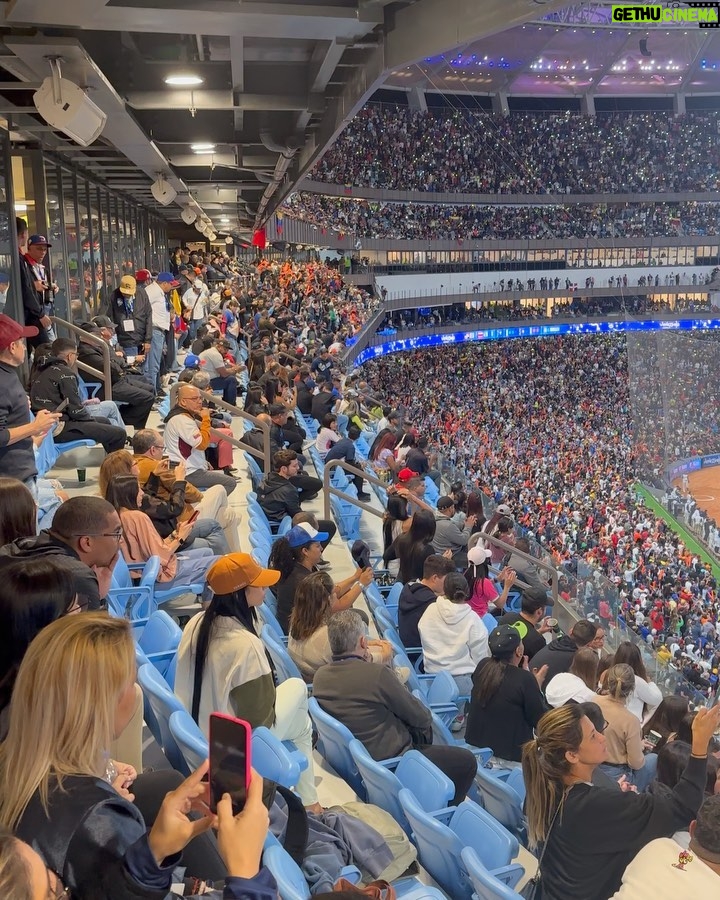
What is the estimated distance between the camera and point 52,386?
21.9 ft

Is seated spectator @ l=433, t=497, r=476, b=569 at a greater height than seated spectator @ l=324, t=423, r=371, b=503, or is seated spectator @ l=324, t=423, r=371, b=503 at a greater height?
seated spectator @ l=324, t=423, r=371, b=503

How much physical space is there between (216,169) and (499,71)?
3925 cm

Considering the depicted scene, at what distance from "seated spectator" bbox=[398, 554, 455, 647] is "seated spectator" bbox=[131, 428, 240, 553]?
1.06 m

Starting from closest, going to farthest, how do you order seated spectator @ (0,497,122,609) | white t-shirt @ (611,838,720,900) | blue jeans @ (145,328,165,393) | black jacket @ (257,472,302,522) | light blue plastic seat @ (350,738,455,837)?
1. white t-shirt @ (611,838,720,900)
2. seated spectator @ (0,497,122,609)
3. light blue plastic seat @ (350,738,455,837)
4. black jacket @ (257,472,302,522)
5. blue jeans @ (145,328,165,393)

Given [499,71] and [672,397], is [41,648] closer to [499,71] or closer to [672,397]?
[672,397]

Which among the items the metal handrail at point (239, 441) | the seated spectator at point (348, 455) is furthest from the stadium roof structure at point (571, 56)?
the metal handrail at point (239, 441)

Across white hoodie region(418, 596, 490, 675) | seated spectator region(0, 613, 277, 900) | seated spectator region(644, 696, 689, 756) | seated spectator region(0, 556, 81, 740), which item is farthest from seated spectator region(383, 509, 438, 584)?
seated spectator region(0, 613, 277, 900)

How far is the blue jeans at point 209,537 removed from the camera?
5453 millimetres

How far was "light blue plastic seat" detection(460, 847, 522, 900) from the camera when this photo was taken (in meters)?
2.95

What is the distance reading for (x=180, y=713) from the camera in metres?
2.97

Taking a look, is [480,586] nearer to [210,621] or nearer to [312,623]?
[312,623]

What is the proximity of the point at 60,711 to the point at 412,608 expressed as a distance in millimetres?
4141

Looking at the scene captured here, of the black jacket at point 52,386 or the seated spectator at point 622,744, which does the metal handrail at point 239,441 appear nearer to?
the black jacket at point 52,386

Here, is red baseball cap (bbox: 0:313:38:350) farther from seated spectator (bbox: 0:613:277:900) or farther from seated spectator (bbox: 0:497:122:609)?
seated spectator (bbox: 0:613:277:900)
